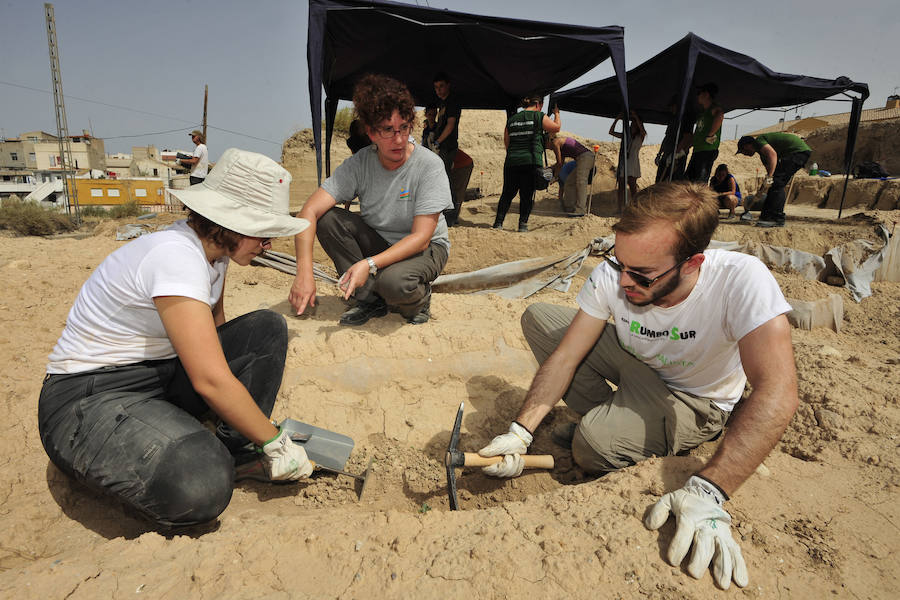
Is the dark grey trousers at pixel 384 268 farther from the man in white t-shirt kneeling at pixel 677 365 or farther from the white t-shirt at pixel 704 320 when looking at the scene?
the white t-shirt at pixel 704 320

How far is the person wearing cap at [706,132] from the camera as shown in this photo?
5652mm

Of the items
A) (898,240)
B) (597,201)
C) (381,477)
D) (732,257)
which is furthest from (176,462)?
(597,201)

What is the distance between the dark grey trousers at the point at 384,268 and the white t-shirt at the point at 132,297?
1166mm

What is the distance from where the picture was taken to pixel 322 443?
84.0 inches

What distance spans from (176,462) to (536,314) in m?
1.62

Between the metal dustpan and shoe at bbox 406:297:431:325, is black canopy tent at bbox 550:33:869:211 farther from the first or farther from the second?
the metal dustpan

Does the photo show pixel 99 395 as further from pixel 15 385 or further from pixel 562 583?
pixel 562 583

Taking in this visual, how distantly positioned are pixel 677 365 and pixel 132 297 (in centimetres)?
203

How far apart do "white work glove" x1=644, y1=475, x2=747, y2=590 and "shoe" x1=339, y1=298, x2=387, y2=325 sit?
197cm

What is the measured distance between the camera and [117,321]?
1.61m

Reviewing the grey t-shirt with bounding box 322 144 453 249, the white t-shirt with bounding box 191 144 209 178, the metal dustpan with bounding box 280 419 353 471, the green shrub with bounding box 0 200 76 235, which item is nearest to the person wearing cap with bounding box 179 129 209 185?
the white t-shirt with bounding box 191 144 209 178

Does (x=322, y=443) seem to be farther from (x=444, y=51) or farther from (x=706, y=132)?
(x=706, y=132)

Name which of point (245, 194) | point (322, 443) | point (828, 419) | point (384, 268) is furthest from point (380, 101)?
point (828, 419)

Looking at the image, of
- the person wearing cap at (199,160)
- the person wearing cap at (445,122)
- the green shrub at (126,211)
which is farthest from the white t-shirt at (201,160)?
the green shrub at (126,211)
